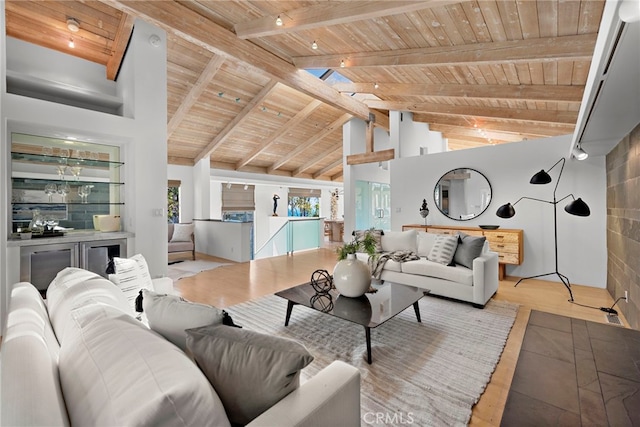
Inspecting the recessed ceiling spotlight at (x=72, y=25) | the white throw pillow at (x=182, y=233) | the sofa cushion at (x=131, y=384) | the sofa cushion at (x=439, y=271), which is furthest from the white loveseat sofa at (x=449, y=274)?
the recessed ceiling spotlight at (x=72, y=25)

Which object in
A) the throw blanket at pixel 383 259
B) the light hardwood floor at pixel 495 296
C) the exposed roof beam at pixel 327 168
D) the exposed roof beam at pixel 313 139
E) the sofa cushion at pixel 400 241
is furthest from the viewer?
the exposed roof beam at pixel 327 168

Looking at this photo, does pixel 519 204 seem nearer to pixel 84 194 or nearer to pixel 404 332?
pixel 404 332

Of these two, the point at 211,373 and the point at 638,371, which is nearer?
the point at 211,373

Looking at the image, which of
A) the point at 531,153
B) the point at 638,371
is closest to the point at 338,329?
the point at 638,371

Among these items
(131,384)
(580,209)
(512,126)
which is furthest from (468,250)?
(512,126)

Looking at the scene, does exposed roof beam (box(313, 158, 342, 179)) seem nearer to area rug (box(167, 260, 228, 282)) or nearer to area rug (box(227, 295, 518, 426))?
area rug (box(167, 260, 228, 282))

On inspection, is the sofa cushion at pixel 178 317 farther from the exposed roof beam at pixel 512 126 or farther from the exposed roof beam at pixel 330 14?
the exposed roof beam at pixel 512 126

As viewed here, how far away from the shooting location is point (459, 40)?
3279mm

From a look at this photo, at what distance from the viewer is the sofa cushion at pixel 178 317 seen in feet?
3.92

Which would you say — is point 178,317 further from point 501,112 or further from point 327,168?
point 327,168

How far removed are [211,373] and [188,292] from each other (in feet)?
11.7

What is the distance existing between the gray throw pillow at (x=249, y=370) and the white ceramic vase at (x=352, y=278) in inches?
70.6

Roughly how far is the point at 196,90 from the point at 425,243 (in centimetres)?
488

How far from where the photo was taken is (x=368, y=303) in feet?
8.87
